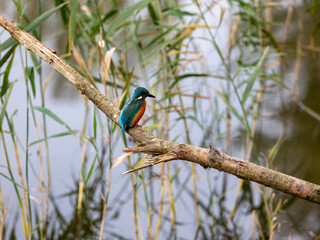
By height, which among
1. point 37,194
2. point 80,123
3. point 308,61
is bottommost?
point 37,194

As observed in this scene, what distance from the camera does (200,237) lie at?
2871 mm

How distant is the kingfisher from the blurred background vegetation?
465 millimetres

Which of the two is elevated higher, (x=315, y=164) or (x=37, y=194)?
(x=315, y=164)

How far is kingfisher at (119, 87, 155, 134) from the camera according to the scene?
4.93 feet

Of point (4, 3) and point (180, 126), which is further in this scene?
point (4, 3)

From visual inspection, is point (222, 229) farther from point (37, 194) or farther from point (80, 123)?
point (80, 123)

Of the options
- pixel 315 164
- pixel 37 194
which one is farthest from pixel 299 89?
pixel 37 194

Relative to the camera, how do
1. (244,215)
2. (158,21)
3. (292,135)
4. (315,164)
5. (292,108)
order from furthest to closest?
(292,108) < (292,135) < (315,164) < (244,215) < (158,21)

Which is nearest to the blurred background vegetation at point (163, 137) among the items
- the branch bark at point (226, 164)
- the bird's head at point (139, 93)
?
the bird's head at point (139, 93)

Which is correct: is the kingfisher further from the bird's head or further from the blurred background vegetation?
the blurred background vegetation

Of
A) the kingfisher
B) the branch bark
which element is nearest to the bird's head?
the kingfisher

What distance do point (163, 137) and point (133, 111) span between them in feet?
4.42

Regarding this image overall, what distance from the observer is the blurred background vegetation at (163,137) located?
8.24 ft

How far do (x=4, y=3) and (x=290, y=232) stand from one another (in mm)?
3089
